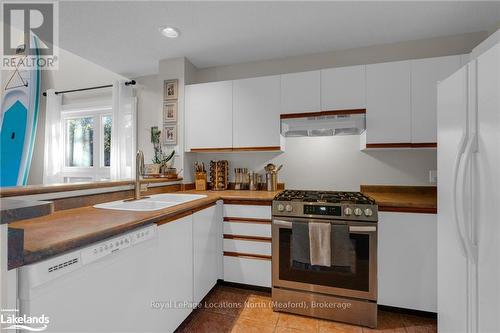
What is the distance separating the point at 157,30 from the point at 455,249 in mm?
2746

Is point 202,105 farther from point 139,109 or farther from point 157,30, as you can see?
point 139,109

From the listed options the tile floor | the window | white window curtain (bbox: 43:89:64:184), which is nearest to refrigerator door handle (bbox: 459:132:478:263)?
the tile floor

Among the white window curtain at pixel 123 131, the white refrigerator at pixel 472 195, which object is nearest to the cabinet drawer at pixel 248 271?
the white refrigerator at pixel 472 195

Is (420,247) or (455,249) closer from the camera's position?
(455,249)

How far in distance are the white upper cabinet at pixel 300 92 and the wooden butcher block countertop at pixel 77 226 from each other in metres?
1.40

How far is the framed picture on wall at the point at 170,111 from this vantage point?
8.99 feet

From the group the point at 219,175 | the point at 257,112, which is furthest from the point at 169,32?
the point at 219,175

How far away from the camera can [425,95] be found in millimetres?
2004

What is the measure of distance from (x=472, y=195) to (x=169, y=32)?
8.16 feet

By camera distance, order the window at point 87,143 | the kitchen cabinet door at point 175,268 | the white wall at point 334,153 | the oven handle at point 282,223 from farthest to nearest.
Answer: the window at point 87,143 < the white wall at point 334,153 < the oven handle at point 282,223 < the kitchen cabinet door at point 175,268

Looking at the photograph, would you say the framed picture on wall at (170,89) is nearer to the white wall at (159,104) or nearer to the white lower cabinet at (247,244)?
the white wall at (159,104)

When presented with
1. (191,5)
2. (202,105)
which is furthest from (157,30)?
(202,105)

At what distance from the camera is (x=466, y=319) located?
3.72ft

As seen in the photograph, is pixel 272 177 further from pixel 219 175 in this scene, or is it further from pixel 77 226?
pixel 77 226
